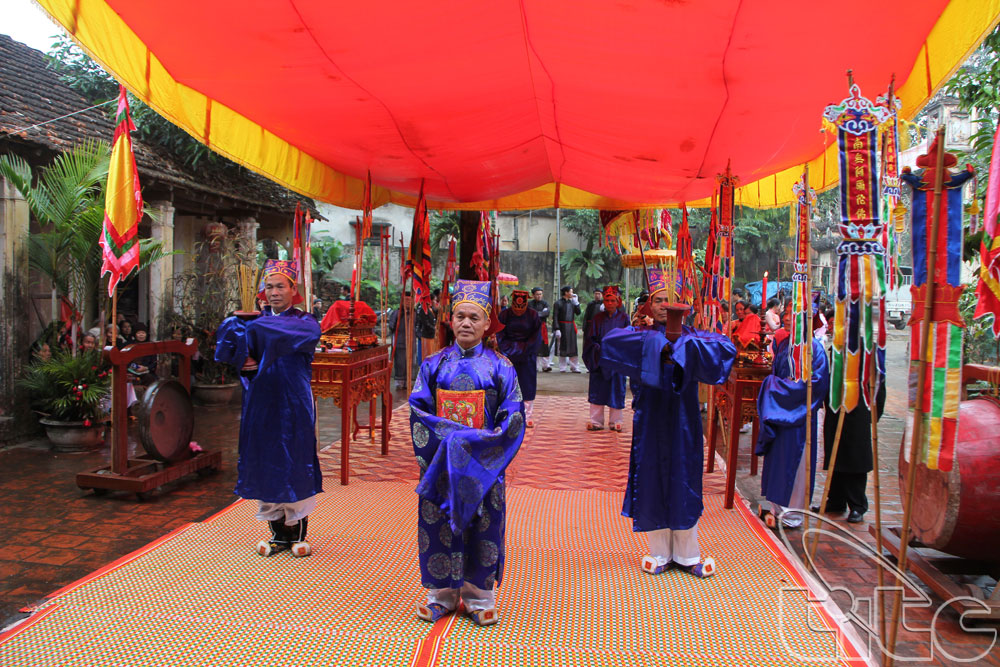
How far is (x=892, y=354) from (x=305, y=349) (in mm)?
17721

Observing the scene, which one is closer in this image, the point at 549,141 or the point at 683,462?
the point at 683,462

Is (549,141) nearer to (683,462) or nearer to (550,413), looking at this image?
(683,462)

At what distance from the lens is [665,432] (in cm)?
357

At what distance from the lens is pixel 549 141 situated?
5.04 metres

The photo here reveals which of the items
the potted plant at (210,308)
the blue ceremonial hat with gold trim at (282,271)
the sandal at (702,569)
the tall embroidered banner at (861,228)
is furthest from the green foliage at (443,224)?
the tall embroidered banner at (861,228)

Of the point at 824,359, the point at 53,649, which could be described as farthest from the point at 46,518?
the point at 824,359

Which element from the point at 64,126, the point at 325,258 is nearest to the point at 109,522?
the point at 64,126

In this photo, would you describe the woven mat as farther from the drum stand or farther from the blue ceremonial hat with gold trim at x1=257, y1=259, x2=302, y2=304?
the blue ceremonial hat with gold trim at x1=257, y1=259, x2=302, y2=304

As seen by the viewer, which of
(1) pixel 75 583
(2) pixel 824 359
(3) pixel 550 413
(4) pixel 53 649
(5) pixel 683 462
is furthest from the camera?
(3) pixel 550 413

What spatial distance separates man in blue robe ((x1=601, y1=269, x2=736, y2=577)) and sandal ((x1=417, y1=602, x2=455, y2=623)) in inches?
44.2

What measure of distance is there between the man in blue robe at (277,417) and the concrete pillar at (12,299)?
446 cm

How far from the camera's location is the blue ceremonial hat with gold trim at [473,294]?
3201 millimetres

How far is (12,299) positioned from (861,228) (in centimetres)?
764

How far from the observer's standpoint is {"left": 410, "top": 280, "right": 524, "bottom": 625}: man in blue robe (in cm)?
286
